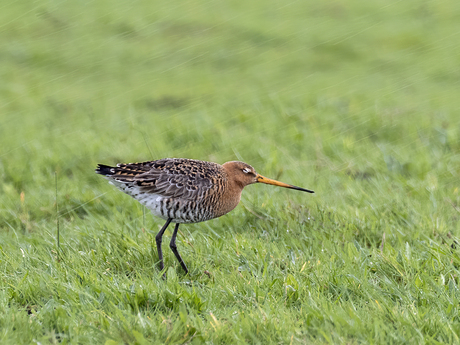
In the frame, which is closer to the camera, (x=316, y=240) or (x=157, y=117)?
(x=316, y=240)

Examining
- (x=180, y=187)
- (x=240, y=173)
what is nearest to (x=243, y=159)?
(x=240, y=173)

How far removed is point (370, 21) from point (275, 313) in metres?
11.4

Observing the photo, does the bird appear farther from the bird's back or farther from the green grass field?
the green grass field

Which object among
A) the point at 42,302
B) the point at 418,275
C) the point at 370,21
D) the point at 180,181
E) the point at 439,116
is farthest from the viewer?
the point at 370,21

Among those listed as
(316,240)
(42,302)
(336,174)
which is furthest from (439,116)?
(42,302)

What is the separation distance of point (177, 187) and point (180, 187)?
25mm

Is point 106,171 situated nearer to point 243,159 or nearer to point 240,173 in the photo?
Answer: point 240,173

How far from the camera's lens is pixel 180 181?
490cm

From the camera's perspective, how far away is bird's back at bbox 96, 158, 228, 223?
484 centimetres

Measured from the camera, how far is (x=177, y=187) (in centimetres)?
485

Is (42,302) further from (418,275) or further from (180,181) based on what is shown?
(418,275)

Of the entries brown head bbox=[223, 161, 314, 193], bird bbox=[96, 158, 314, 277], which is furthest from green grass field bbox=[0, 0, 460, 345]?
brown head bbox=[223, 161, 314, 193]

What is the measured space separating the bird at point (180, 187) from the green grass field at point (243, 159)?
34 cm

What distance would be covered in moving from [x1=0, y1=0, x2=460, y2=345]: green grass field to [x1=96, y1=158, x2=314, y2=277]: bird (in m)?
0.34
